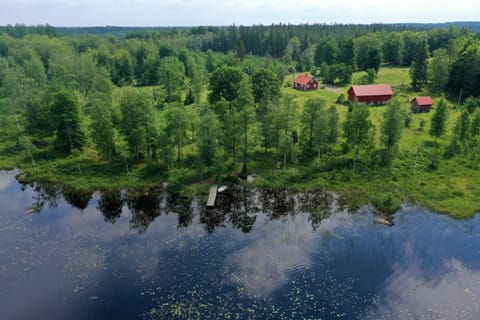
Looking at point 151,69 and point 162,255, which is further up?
point 151,69

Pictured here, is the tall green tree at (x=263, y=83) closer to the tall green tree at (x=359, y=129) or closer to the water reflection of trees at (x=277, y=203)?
the tall green tree at (x=359, y=129)

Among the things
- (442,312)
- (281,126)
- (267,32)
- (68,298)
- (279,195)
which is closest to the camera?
(442,312)

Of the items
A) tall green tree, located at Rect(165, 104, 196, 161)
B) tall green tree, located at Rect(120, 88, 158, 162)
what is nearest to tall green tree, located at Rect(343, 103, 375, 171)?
tall green tree, located at Rect(165, 104, 196, 161)

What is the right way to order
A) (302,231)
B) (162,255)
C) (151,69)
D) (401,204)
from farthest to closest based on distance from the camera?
1. (151,69)
2. (401,204)
3. (302,231)
4. (162,255)

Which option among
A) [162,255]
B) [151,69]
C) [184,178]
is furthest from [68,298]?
[151,69]

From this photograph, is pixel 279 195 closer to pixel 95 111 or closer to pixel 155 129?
pixel 155 129

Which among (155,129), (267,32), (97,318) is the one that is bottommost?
(97,318)

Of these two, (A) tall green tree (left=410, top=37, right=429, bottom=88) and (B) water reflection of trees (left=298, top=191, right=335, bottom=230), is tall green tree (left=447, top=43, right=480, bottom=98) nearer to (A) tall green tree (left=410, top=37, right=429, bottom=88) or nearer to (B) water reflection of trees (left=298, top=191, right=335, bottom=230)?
(A) tall green tree (left=410, top=37, right=429, bottom=88)

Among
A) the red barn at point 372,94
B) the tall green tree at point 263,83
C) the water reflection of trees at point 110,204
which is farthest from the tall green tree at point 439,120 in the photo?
the water reflection of trees at point 110,204
